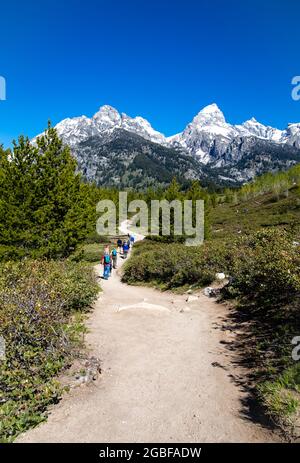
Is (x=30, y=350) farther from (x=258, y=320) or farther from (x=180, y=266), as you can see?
(x=180, y=266)

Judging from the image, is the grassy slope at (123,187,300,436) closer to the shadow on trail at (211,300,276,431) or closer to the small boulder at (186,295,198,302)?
the shadow on trail at (211,300,276,431)

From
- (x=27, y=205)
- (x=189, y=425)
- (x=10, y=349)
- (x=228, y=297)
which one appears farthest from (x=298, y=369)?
(x=27, y=205)

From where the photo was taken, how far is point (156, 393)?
23.1 ft

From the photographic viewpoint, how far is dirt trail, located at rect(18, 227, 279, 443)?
5.58 metres

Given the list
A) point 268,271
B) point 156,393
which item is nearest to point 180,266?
point 268,271

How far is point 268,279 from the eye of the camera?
11.3 m

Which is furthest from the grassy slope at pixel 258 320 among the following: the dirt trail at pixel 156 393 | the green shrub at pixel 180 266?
the dirt trail at pixel 156 393

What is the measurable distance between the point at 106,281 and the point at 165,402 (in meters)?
16.7

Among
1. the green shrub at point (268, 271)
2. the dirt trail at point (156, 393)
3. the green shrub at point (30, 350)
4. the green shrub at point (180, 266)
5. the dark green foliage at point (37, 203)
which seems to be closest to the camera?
the dirt trail at point (156, 393)

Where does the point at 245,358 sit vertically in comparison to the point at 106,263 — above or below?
below

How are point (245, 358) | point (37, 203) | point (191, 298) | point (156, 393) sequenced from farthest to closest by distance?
point (37, 203) → point (191, 298) → point (245, 358) → point (156, 393)

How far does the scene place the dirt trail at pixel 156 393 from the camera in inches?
220

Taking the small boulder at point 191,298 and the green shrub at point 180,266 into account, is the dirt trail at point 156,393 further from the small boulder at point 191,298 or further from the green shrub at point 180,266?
the green shrub at point 180,266

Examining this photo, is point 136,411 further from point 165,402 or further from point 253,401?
point 253,401
